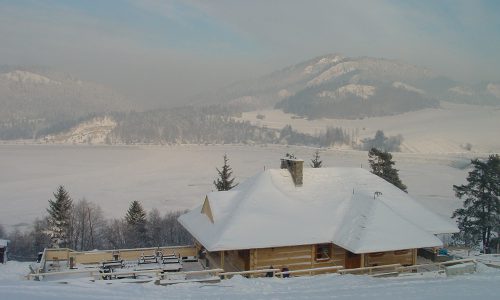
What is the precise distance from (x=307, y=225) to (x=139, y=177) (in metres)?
81.5

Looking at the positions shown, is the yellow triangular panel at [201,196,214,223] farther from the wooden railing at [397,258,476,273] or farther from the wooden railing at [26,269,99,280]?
the wooden railing at [397,258,476,273]

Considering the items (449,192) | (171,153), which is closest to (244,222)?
(449,192)

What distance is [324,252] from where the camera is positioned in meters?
21.3

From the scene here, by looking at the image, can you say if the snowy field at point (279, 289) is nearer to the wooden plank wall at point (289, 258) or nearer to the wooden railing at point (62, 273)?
the wooden railing at point (62, 273)

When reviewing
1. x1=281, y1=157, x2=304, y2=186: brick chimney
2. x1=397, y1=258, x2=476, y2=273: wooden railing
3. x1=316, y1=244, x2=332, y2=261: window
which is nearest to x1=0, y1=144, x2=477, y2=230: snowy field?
x1=397, y1=258, x2=476, y2=273: wooden railing

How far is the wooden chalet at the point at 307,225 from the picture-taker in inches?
780

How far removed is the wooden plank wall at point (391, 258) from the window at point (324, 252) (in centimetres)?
161

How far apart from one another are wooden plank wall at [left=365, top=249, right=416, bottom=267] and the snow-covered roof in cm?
131

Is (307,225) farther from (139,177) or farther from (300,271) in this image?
(139,177)

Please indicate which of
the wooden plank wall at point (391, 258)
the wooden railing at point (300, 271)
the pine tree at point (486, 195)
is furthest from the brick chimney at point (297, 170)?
the pine tree at point (486, 195)

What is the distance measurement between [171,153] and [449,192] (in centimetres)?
9208

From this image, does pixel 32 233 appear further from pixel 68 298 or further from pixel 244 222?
pixel 68 298

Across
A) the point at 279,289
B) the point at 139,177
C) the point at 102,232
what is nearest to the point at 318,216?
the point at 279,289

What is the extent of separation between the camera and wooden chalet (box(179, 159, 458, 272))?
19.8 m
